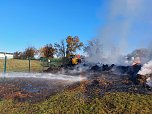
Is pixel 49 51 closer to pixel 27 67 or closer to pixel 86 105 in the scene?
pixel 27 67

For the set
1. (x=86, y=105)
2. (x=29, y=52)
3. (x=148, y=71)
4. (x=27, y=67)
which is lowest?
(x=86, y=105)

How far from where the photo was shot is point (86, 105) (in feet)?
27.1

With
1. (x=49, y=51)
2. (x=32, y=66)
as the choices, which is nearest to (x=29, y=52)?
(x=49, y=51)

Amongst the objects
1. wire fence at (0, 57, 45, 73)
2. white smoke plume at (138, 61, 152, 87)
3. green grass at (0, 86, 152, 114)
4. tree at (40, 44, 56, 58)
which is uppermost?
tree at (40, 44, 56, 58)

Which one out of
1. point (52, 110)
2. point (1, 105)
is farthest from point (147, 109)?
point (1, 105)

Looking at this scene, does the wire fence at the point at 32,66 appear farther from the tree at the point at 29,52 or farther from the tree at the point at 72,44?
the tree at the point at 29,52

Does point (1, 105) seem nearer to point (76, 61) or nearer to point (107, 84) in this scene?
point (107, 84)

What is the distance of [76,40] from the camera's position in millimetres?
60875

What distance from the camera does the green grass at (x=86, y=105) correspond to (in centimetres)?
780

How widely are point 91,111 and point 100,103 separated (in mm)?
636

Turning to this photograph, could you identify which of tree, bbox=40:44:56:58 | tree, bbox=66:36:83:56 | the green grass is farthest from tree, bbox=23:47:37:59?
the green grass

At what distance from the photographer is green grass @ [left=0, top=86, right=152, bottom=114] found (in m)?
7.80

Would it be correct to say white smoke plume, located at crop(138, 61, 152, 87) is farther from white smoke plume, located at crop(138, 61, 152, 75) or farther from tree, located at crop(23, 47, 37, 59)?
tree, located at crop(23, 47, 37, 59)

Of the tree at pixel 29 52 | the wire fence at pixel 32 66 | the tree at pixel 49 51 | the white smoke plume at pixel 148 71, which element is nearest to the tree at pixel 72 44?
the tree at pixel 49 51
